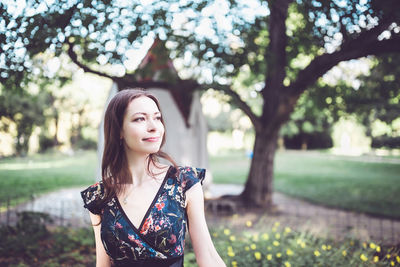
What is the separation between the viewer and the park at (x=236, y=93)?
4074mm

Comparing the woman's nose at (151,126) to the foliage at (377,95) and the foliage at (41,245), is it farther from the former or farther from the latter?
the foliage at (377,95)

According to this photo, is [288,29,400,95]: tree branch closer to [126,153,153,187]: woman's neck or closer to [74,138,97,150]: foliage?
[126,153,153,187]: woman's neck

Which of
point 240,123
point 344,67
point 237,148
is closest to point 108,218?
point 344,67

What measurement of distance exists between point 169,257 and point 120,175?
533mm

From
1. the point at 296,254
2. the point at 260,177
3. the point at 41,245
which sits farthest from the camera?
the point at 260,177

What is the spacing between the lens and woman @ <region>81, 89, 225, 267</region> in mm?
1686

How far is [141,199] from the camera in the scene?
70.2 inches

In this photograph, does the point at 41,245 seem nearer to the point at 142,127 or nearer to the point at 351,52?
the point at 142,127

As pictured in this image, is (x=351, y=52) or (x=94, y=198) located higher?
(x=351, y=52)

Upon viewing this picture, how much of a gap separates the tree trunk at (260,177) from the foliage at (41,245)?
4.64 m

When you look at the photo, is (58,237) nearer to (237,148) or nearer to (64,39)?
(64,39)

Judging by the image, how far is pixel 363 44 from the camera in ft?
18.3

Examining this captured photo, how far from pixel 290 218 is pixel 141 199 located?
6848 millimetres

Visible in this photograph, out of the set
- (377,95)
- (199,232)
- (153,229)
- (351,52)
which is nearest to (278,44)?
(351,52)
